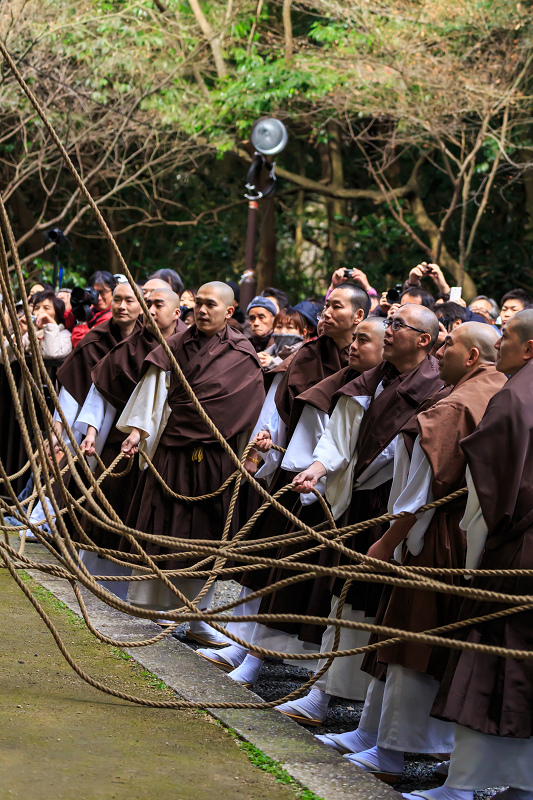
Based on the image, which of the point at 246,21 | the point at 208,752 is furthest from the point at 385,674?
the point at 246,21

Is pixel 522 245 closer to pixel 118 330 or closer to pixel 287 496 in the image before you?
pixel 118 330

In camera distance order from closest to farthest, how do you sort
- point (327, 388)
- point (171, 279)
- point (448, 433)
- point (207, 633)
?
point (448, 433)
point (327, 388)
point (207, 633)
point (171, 279)

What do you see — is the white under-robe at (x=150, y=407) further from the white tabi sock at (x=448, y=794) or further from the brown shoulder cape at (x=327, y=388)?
the white tabi sock at (x=448, y=794)

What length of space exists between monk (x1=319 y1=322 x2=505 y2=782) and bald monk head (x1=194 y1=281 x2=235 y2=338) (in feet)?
6.36

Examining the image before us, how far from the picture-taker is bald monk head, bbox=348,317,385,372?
431 centimetres

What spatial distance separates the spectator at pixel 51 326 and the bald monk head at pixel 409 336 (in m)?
3.77

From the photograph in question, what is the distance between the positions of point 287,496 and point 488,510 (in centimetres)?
188

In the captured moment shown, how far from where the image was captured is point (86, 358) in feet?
20.1

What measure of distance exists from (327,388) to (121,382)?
1587 mm

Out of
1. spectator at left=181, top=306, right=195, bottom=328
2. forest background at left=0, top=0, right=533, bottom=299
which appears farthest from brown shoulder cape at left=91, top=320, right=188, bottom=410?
forest background at left=0, top=0, right=533, bottom=299

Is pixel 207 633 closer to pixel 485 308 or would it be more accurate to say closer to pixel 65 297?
pixel 485 308

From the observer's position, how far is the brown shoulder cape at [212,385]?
16.8 ft

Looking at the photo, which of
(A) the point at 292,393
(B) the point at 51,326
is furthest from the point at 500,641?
(B) the point at 51,326

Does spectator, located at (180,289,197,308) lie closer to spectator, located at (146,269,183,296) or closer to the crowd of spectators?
the crowd of spectators
